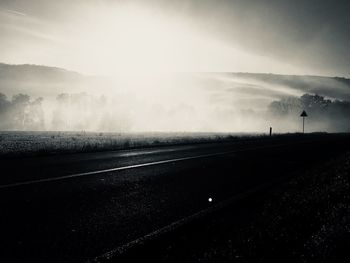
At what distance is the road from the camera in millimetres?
4075

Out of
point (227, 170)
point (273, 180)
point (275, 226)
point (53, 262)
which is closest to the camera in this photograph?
point (53, 262)

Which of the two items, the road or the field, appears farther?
the field

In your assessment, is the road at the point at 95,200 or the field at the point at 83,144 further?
the field at the point at 83,144

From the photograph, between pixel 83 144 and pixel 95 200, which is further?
pixel 83 144

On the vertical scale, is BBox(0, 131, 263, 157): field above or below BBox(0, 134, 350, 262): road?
above

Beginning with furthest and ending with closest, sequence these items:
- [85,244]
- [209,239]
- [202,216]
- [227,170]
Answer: [227,170], [202,216], [209,239], [85,244]

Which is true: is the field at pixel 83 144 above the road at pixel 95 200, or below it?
above

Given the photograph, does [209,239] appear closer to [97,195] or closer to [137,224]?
[137,224]

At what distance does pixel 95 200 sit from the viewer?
630cm

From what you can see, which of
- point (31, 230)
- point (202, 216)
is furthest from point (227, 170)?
point (31, 230)

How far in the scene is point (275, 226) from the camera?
4.80 metres

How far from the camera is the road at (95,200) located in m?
4.07

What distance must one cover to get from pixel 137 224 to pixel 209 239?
1.09 m

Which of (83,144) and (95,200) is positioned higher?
(83,144)
